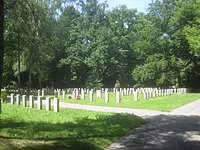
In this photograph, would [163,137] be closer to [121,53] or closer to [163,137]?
[163,137]

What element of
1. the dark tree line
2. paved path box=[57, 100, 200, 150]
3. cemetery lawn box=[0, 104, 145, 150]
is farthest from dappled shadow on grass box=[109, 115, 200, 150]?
the dark tree line

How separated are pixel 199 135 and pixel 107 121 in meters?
3.86

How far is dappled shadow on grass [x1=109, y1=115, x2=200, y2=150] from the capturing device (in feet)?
30.0

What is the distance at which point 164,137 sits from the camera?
34.3 ft

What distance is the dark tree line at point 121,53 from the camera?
51438mm

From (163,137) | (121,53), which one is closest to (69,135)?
(163,137)

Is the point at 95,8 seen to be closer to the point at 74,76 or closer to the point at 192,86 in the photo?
the point at 74,76

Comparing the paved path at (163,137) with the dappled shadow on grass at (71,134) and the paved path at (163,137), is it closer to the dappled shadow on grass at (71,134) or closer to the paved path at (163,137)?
the paved path at (163,137)

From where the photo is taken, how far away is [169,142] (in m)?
9.67

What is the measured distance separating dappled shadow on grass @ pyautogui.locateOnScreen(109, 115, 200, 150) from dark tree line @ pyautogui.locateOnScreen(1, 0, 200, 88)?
1251 inches

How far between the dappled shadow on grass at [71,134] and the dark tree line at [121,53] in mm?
30792

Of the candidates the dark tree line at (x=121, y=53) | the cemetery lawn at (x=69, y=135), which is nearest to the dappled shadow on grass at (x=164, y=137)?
the cemetery lawn at (x=69, y=135)

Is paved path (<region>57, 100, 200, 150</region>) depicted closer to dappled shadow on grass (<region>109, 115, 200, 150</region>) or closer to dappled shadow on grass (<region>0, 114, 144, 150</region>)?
dappled shadow on grass (<region>109, 115, 200, 150</region>)

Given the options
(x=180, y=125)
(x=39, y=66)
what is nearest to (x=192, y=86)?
(x=39, y=66)
